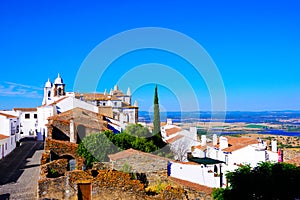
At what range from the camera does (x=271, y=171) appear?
19047 millimetres

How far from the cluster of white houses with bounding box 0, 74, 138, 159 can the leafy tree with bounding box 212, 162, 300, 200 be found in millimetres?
24207

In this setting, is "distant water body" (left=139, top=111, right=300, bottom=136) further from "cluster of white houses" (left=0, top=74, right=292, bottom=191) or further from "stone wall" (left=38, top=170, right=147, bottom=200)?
"stone wall" (left=38, top=170, right=147, bottom=200)

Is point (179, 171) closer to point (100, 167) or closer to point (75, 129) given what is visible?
point (100, 167)

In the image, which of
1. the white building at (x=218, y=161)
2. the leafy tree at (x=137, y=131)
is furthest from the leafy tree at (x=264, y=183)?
the leafy tree at (x=137, y=131)

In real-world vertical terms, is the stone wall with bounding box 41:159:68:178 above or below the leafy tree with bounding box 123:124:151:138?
below

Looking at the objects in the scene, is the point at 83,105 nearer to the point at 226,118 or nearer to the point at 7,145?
the point at 7,145

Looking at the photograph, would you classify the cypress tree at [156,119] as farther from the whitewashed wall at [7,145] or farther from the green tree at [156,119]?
the whitewashed wall at [7,145]

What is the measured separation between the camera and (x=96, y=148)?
98.0 ft

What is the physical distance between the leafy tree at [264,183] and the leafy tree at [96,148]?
40.8 feet

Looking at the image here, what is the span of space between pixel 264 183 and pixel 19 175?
60.9 ft

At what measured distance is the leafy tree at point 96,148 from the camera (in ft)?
95.8

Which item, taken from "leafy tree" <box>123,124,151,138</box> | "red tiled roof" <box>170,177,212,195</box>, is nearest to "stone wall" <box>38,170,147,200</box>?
"red tiled roof" <box>170,177,212,195</box>

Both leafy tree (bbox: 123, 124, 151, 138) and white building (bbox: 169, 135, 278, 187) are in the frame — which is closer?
white building (bbox: 169, 135, 278, 187)

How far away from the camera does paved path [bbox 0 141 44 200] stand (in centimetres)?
2244
